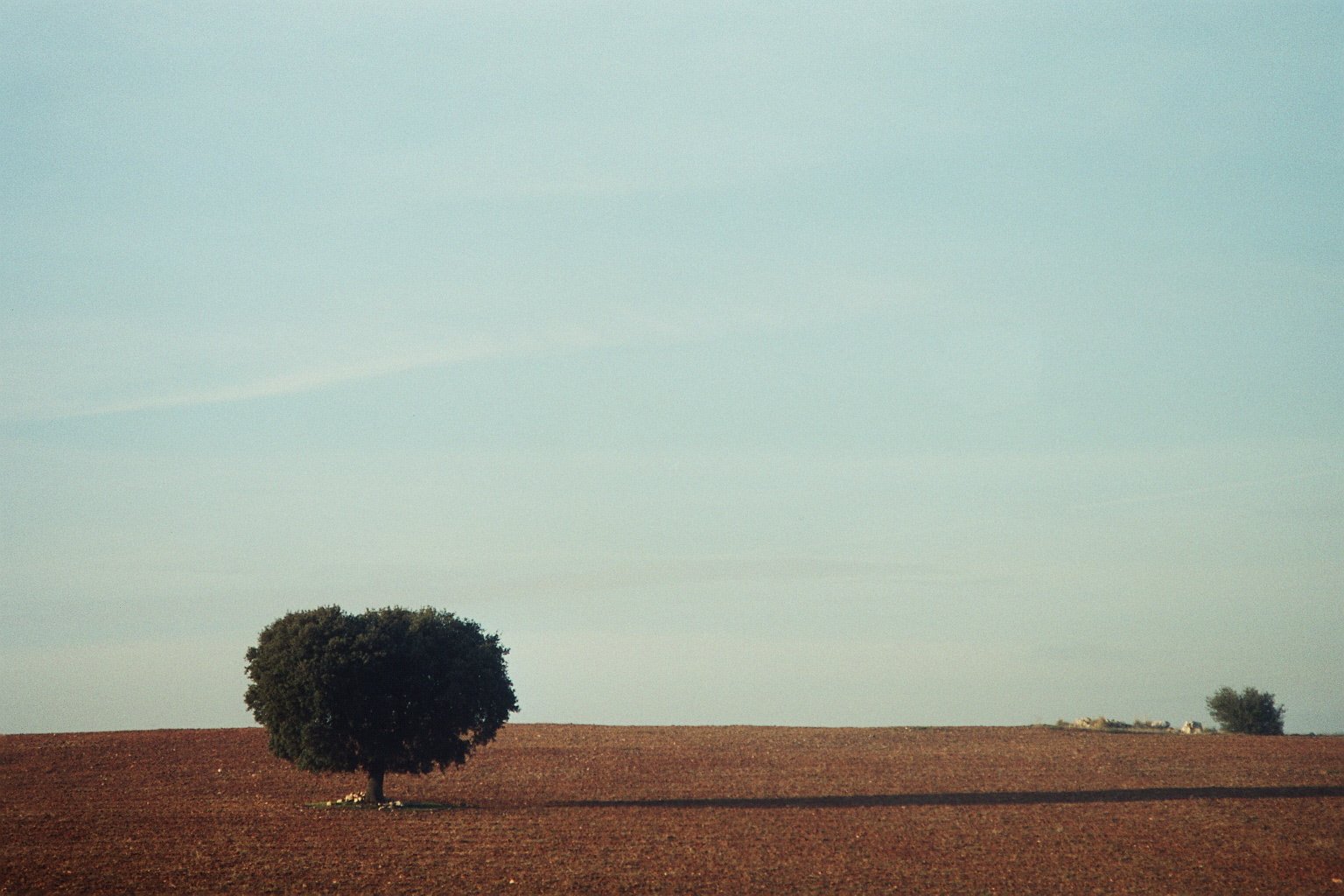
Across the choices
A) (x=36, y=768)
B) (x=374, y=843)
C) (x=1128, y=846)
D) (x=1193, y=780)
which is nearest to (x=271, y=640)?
(x=374, y=843)

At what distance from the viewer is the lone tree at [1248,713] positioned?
271ft

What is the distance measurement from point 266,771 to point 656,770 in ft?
60.2

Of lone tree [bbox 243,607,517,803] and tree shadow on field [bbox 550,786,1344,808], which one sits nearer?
lone tree [bbox 243,607,517,803]

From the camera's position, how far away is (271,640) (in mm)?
47188

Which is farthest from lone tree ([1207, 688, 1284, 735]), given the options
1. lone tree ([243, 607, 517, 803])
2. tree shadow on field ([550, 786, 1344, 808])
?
lone tree ([243, 607, 517, 803])

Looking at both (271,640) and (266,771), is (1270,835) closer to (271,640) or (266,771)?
(271,640)

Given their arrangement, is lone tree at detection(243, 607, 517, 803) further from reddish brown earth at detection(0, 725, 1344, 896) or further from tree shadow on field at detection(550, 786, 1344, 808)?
tree shadow on field at detection(550, 786, 1344, 808)

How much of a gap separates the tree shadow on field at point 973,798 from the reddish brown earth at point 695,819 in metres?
0.22

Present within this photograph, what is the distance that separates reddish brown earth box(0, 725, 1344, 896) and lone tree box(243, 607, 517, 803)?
2319 millimetres

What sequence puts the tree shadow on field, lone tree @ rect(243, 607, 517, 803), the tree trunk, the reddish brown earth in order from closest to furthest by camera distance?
the reddish brown earth, lone tree @ rect(243, 607, 517, 803), the tree trunk, the tree shadow on field

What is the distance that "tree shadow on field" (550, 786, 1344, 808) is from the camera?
48281 millimetres

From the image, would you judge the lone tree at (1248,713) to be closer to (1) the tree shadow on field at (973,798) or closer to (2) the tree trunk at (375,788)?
(1) the tree shadow on field at (973,798)

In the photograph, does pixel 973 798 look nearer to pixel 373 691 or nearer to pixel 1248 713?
pixel 373 691

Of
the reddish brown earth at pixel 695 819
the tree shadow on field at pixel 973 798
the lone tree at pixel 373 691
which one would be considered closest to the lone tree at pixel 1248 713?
the reddish brown earth at pixel 695 819
